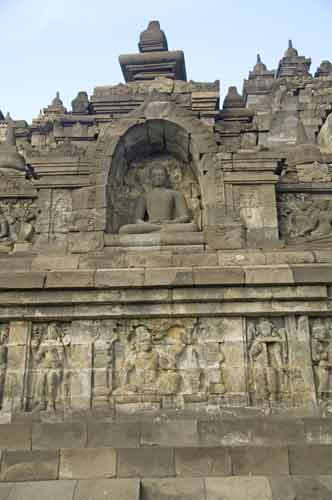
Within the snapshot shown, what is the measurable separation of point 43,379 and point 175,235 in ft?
12.3

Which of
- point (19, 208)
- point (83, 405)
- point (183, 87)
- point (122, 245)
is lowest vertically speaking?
point (83, 405)

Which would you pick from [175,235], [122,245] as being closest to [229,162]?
[175,235]

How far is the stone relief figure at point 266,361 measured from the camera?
9945 millimetres

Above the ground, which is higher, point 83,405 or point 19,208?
point 19,208

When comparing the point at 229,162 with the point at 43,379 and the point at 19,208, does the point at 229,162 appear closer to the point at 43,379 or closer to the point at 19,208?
the point at 19,208

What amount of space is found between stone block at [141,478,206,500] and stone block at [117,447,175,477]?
0.16 meters

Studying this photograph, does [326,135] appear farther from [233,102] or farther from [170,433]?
[170,433]

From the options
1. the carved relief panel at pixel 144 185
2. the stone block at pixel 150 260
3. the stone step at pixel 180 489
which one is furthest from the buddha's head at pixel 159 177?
the stone step at pixel 180 489

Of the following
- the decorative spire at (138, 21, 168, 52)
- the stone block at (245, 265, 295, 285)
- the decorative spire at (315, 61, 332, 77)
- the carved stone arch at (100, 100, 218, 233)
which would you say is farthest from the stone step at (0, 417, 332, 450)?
the decorative spire at (315, 61, 332, 77)

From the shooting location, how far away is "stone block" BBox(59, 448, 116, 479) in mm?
8680

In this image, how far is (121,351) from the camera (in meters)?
10.4

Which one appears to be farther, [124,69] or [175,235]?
[124,69]

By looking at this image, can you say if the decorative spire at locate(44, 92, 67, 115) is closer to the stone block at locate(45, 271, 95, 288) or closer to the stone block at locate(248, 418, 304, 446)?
the stone block at locate(45, 271, 95, 288)

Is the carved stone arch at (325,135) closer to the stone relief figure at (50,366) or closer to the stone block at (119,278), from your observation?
the stone block at (119,278)
